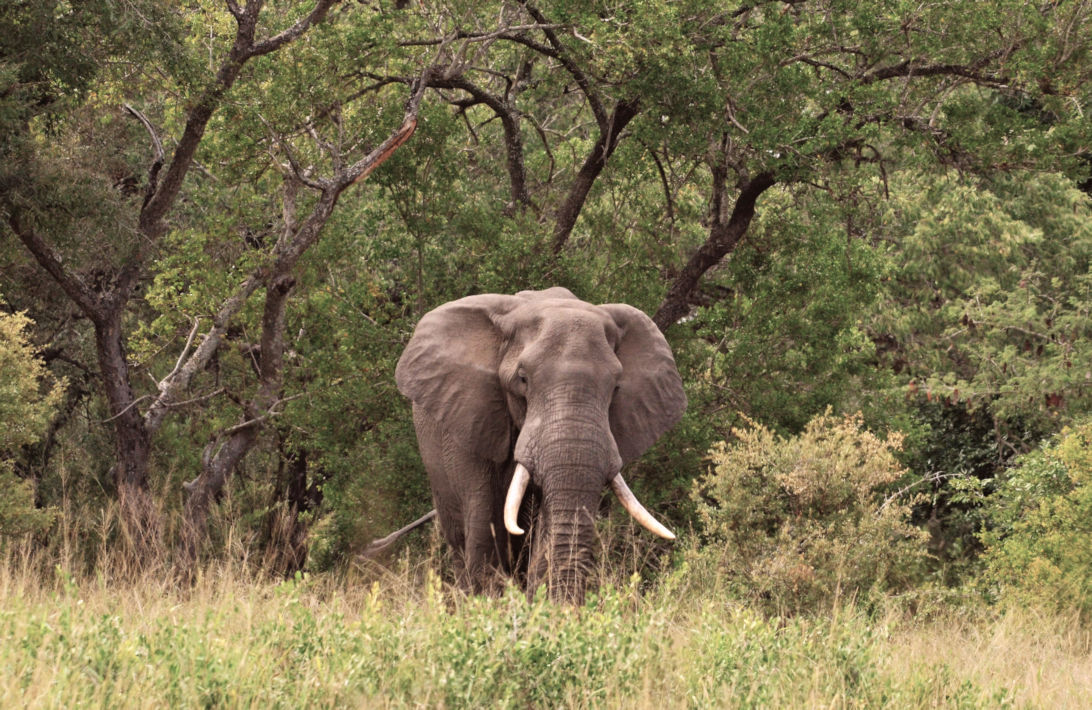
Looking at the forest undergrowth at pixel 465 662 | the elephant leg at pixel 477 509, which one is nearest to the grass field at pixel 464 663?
the forest undergrowth at pixel 465 662

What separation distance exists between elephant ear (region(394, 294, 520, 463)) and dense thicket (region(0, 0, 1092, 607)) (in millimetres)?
2471

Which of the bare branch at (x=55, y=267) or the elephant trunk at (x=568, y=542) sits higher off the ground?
the bare branch at (x=55, y=267)

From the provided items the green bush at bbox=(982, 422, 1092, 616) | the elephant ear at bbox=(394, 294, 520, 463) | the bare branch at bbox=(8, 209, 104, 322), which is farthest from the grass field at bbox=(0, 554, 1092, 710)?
the bare branch at bbox=(8, 209, 104, 322)

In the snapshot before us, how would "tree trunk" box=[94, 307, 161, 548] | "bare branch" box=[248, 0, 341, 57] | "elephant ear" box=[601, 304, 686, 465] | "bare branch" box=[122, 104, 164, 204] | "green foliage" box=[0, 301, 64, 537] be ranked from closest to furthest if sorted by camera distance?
"elephant ear" box=[601, 304, 686, 465], "green foliage" box=[0, 301, 64, 537], "bare branch" box=[248, 0, 341, 57], "tree trunk" box=[94, 307, 161, 548], "bare branch" box=[122, 104, 164, 204]

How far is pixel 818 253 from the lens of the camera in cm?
1345

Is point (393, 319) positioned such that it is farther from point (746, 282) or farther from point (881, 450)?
point (881, 450)

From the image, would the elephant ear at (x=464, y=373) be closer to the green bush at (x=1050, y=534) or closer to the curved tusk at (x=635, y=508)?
the curved tusk at (x=635, y=508)

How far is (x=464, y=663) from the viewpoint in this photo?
5621mm

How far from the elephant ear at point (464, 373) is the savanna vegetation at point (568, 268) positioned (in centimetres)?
114

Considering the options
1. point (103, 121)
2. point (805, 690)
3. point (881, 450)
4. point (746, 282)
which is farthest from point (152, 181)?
point (805, 690)

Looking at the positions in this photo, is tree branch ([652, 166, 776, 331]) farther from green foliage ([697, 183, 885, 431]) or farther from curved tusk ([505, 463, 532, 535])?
curved tusk ([505, 463, 532, 535])

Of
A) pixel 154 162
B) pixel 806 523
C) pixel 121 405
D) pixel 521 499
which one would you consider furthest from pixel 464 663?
pixel 154 162

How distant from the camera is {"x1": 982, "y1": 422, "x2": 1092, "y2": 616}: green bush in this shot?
1047 centimetres

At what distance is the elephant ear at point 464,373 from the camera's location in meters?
9.44
